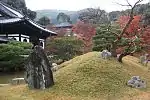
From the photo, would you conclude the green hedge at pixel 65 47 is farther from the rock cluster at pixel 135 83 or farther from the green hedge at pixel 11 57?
the rock cluster at pixel 135 83

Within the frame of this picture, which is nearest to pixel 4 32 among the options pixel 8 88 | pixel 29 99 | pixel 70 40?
pixel 70 40

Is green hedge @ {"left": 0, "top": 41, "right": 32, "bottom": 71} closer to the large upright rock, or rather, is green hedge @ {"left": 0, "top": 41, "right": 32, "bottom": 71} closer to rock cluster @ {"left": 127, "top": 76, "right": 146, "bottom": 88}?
the large upright rock

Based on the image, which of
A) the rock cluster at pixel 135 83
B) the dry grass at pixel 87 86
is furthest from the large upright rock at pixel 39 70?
the rock cluster at pixel 135 83

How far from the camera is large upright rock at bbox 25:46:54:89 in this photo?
10.4m

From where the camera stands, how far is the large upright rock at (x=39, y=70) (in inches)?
408

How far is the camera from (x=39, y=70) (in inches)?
409

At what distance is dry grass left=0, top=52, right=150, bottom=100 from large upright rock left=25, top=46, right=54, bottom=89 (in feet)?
0.87

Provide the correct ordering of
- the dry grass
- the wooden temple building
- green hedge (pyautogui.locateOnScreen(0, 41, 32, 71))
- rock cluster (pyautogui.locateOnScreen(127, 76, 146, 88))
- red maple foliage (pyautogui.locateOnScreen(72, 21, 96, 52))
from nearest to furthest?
the dry grass
rock cluster (pyautogui.locateOnScreen(127, 76, 146, 88))
green hedge (pyautogui.locateOnScreen(0, 41, 32, 71))
the wooden temple building
red maple foliage (pyautogui.locateOnScreen(72, 21, 96, 52))

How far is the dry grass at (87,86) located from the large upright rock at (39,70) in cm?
27

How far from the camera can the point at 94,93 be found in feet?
32.7

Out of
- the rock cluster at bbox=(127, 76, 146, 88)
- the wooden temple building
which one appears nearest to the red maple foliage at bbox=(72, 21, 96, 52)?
the wooden temple building

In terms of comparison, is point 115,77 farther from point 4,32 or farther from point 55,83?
point 4,32

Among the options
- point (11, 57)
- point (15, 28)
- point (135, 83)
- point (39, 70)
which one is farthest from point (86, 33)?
point (39, 70)

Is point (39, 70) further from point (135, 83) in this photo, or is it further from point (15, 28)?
point (15, 28)
